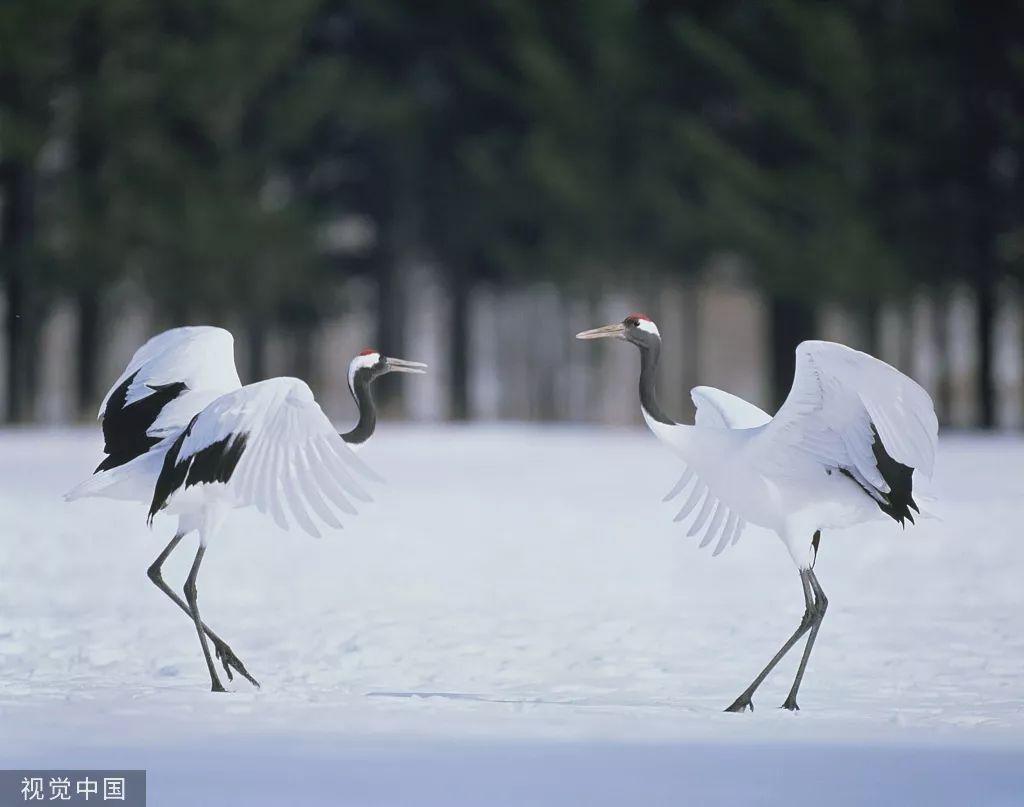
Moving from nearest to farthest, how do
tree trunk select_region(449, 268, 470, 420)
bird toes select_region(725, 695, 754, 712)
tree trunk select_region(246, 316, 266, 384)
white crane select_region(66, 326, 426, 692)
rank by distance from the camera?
bird toes select_region(725, 695, 754, 712), white crane select_region(66, 326, 426, 692), tree trunk select_region(246, 316, 266, 384), tree trunk select_region(449, 268, 470, 420)

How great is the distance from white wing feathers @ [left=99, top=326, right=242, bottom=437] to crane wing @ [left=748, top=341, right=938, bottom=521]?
100 inches

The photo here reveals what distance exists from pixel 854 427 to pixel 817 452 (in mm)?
196

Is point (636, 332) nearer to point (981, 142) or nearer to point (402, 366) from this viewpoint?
point (402, 366)

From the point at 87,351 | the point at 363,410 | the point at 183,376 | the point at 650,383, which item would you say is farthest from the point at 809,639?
the point at 87,351

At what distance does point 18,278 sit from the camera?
32188 millimetres

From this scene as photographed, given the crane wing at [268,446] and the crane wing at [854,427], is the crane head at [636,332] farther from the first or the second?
the crane wing at [268,446]

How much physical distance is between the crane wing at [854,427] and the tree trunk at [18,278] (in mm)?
24842

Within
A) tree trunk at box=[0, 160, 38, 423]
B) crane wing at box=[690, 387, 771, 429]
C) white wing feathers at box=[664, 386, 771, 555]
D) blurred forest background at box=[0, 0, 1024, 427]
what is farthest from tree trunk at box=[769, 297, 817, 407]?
Answer: crane wing at box=[690, 387, 771, 429]

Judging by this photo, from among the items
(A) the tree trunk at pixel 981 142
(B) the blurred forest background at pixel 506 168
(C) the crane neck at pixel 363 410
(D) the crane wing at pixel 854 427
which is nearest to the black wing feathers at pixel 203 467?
(C) the crane neck at pixel 363 410

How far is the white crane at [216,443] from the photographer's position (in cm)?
828

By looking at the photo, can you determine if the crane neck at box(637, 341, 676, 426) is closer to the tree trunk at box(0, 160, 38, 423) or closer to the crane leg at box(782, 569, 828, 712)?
the crane leg at box(782, 569, 828, 712)

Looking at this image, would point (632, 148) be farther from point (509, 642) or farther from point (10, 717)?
point (10, 717)

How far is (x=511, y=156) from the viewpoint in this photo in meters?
37.8

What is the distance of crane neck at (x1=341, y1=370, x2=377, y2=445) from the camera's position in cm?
880
